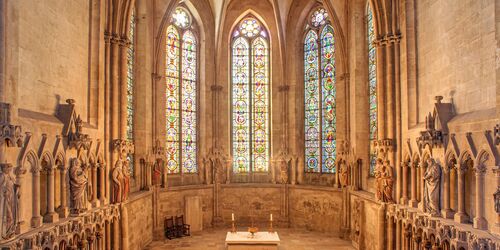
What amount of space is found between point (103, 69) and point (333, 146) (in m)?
12.4

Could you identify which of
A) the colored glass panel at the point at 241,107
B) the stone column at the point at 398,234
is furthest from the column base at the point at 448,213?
the colored glass panel at the point at 241,107

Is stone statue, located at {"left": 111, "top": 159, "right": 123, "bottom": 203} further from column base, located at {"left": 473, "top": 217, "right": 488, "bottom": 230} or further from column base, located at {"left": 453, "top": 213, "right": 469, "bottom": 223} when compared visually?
column base, located at {"left": 473, "top": 217, "right": 488, "bottom": 230}

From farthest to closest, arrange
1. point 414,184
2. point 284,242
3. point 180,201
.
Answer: point 180,201, point 284,242, point 414,184

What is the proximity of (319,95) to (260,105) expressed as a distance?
3.48 metres

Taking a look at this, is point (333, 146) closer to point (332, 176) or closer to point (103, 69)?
point (332, 176)

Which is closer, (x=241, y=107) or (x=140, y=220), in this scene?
(x=140, y=220)

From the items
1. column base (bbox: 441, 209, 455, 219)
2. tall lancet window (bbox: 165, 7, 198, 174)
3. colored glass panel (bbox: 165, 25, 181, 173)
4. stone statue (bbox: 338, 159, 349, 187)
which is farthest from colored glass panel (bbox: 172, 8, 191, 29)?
column base (bbox: 441, 209, 455, 219)

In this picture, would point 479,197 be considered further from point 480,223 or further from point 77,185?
point 77,185

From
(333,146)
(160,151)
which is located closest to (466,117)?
(333,146)

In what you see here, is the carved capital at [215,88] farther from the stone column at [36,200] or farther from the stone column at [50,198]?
the stone column at [36,200]

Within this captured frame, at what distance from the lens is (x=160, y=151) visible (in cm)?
2145

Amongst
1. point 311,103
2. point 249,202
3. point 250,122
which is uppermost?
point 311,103

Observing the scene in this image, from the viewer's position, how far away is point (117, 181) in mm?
15180

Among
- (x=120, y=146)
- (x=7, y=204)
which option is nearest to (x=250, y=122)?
(x=120, y=146)
